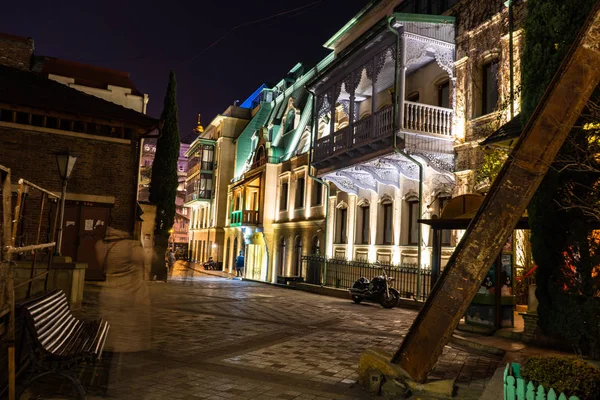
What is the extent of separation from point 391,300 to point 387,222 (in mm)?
5667

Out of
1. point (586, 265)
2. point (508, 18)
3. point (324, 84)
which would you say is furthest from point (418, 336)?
point (324, 84)

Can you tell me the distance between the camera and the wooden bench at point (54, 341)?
4.78m

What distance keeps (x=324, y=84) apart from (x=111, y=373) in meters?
19.0

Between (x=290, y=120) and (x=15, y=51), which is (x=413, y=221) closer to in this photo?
(x=290, y=120)

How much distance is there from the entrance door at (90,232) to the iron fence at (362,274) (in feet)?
32.8

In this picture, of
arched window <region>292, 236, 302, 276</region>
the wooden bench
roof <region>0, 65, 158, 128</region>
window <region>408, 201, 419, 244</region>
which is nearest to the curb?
the wooden bench

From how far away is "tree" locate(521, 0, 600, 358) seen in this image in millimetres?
7445

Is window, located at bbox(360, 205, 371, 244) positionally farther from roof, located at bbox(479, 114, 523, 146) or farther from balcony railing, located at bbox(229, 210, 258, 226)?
balcony railing, located at bbox(229, 210, 258, 226)

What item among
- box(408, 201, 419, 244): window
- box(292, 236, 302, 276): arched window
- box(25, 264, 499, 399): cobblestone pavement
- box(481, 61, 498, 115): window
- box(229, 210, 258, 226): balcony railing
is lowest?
box(25, 264, 499, 399): cobblestone pavement

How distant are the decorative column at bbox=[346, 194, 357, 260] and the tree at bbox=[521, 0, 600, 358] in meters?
14.9

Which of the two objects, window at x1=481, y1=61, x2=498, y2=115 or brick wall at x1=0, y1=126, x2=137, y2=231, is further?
brick wall at x1=0, y1=126, x2=137, y2=231

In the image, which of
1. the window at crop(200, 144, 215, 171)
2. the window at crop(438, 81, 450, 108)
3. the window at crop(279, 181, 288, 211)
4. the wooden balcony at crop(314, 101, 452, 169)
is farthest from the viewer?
the window at crop(200, 144, 215, 171)

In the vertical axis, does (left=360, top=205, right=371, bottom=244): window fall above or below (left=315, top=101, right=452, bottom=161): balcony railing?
below

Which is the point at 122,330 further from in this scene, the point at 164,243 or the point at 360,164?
the point at 164,243
